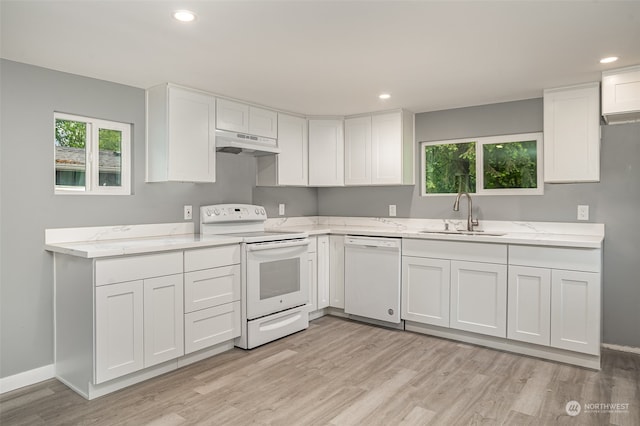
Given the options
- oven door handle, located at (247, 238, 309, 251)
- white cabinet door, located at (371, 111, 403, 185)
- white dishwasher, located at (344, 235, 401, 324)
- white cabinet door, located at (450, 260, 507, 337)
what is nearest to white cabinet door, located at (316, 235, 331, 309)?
white dishwasher, located at (344, 235, 401, 324)

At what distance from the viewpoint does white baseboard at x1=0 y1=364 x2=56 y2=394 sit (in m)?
2.64

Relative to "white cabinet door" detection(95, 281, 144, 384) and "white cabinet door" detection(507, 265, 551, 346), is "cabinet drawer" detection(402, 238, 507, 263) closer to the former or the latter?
"white cabinet door" detection(507, 265, 551, 346)

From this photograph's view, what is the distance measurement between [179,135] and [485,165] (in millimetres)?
2894

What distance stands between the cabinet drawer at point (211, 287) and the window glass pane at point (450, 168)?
2.30 metres

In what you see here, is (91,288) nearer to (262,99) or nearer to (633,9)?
(262,99)

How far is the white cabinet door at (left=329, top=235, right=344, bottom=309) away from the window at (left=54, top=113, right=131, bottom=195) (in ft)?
6.74

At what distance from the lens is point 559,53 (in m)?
2.63

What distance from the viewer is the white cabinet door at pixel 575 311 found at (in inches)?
115

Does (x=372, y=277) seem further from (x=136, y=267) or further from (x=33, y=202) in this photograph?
(x=33, y=202)

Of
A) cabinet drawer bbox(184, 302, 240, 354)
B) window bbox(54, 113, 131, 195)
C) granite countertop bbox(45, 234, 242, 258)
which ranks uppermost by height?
window bbox(54, 113, 131, 195)

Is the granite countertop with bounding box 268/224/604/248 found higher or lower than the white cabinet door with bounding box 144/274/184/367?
higher

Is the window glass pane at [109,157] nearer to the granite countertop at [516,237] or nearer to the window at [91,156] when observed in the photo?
the window at [91,156]

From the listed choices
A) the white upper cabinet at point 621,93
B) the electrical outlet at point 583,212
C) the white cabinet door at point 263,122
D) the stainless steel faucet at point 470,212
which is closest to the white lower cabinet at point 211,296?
the white cabinet door at point 263,122

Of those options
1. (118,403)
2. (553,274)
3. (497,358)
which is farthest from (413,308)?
(118,403)
